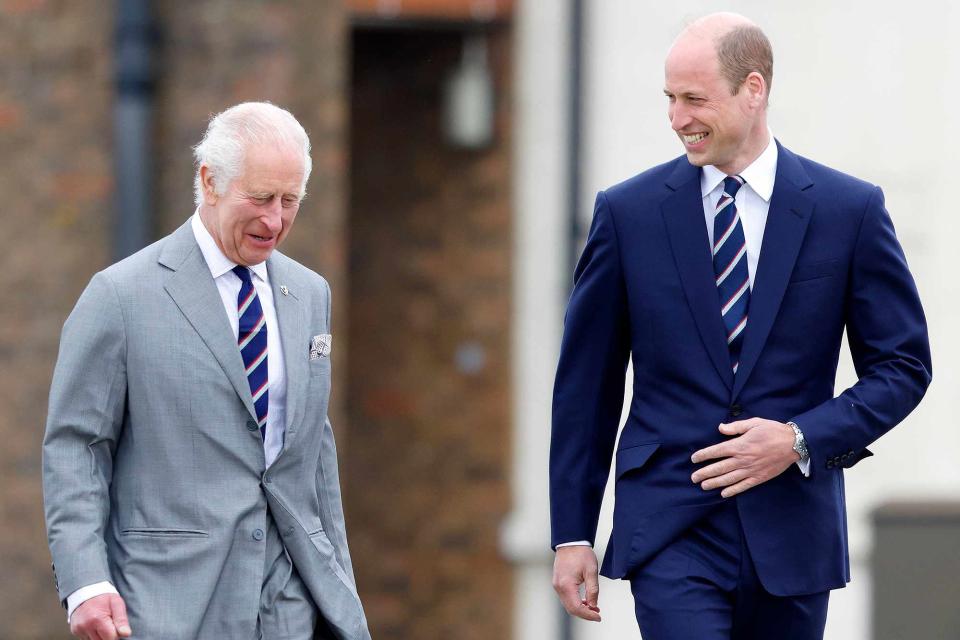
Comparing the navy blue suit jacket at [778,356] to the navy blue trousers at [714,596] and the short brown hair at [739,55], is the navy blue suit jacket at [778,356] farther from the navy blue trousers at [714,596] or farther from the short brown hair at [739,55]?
the short brown hair at [739,55]

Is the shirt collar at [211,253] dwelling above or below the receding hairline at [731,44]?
below

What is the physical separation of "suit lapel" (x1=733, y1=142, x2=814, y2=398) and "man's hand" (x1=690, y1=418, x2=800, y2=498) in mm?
101

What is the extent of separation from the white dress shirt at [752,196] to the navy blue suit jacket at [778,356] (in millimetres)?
29

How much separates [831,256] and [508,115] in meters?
5.23

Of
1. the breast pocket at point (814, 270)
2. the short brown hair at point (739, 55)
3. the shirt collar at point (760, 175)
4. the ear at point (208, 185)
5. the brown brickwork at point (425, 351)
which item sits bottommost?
Result: the brown brickwork at point (425, 351)

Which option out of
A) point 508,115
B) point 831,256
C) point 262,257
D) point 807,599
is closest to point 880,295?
point 831,256

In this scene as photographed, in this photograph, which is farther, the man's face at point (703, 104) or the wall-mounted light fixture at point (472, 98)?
the wall-mounted light fixture at point (472, 98)

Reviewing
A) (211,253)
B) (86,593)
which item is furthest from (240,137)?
(86,593)

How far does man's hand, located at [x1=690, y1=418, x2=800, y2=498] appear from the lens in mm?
4051

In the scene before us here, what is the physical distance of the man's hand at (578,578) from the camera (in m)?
4.32

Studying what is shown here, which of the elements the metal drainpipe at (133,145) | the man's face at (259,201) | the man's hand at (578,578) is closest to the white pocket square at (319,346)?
the man's face at (259,201)

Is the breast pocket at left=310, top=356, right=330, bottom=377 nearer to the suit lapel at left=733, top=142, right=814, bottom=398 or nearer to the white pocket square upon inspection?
the white pocket square

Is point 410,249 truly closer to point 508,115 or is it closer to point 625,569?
point 508,115

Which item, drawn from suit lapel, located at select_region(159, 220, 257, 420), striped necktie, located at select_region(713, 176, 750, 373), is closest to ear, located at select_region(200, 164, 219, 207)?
suit lapel, located at select_region(159, 220, 257, 420)
